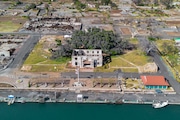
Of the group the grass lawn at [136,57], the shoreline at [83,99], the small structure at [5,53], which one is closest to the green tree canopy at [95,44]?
the grass lawn at [136,57]

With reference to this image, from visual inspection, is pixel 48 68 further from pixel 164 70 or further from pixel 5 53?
pixel 164 70

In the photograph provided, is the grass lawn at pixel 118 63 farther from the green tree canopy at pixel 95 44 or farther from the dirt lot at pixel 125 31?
the dirt lot at pixel 125 31

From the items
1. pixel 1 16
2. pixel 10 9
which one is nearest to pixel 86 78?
pixel 1 16

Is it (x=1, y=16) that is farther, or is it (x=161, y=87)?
(x=1, y=16)

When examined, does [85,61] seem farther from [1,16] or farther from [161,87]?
[1,16]

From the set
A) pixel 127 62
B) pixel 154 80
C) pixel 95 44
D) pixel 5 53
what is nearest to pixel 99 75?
pixel 127 62
